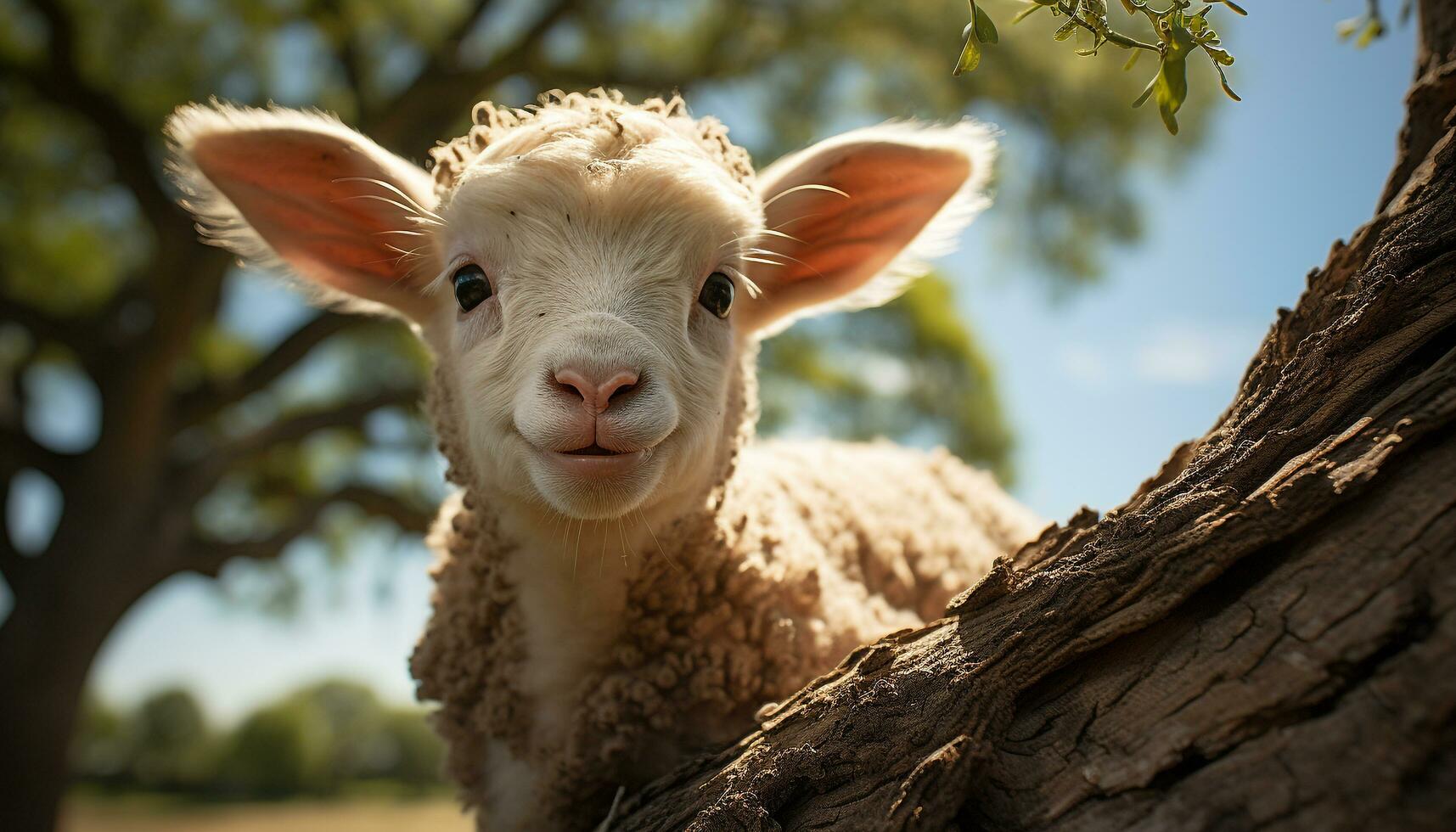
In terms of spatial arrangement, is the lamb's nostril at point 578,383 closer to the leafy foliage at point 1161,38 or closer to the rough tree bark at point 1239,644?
the rough tree bark at point 1239,644

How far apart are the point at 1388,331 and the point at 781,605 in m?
1.24

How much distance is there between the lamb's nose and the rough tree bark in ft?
1.90

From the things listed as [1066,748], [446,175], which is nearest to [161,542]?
[446,175]

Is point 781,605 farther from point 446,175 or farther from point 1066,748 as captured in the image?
point 446,175

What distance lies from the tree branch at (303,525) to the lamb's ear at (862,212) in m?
6.63

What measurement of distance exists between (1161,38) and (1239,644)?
88cm

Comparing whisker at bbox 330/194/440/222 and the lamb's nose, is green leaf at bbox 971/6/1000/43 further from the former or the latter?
whisker at bbox 330/194/440/222

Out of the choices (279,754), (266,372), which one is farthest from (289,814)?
(266,372)

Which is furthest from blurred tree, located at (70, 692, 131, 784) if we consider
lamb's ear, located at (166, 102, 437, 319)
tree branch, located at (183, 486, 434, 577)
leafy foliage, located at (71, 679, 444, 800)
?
lamb's ear, located at (166, 102, 437, 319)

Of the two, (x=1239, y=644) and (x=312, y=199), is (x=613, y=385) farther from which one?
(x=312, y=199)

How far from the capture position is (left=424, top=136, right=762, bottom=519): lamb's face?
5.22 feet

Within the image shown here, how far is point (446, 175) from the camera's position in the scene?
6.90ft

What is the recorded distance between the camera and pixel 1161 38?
1437mm

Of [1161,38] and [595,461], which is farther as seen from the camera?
[595,461]
